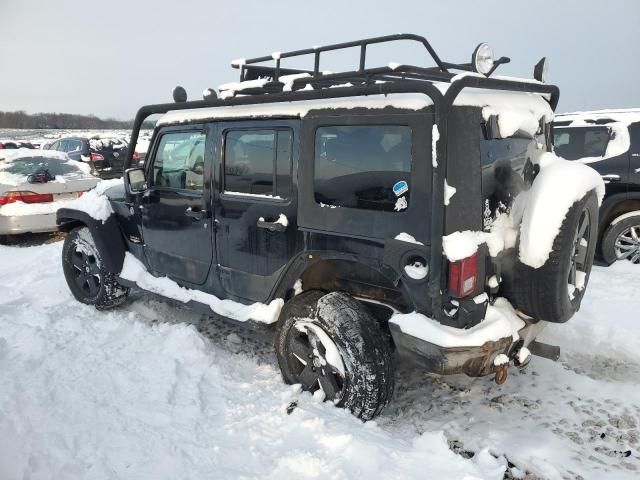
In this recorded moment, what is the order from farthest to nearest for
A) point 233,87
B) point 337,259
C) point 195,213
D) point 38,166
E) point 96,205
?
point 38,166, point 96,205, point 195,213, point 233,87, point 337,259

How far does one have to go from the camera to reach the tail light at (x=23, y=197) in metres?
7.02

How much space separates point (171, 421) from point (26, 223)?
5632mm

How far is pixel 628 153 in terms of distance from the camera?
19.6ft

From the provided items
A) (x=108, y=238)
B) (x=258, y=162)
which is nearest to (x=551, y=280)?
(x=258, y=162)

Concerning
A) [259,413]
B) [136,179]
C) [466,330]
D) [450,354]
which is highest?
[136,179]

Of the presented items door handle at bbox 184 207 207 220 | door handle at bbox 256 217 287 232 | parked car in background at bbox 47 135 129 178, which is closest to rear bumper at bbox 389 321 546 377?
door handle at bbox 256 217 287 232

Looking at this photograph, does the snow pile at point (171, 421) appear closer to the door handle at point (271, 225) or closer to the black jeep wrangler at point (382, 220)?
the black jeep wrangler at point (382, 220)

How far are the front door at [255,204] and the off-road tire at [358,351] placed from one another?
0.47 meters

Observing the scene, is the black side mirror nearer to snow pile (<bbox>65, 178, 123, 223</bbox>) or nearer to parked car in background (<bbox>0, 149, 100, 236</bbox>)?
snow pile (<bbox>65, 178, 123, 223</bbox>)

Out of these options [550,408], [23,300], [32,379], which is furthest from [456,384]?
[23,300]

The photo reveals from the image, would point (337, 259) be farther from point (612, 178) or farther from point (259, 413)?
point (612, 178)

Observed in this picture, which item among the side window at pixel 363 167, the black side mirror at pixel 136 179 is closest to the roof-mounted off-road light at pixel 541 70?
the side window at pixel 363 167

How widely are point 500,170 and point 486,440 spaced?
155 centimetres

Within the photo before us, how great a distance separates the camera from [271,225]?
10.2ft
